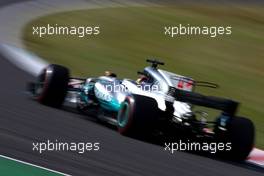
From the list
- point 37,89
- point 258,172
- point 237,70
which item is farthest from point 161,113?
point 237,70

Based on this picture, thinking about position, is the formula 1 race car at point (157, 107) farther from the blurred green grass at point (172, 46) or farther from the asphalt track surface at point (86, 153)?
the blurred green grass at point (172, 46)

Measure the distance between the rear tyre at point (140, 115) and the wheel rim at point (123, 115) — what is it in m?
0.08

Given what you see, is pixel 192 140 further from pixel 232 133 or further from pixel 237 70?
pixel 237 70

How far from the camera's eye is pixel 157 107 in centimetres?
966

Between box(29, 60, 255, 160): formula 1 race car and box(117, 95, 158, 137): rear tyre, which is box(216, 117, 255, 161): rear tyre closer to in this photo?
box(29, 60, 255, 160): formula 1 race car

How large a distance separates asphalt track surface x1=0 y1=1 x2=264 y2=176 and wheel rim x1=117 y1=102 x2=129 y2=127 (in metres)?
0.17

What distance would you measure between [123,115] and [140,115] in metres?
Result: 0.52

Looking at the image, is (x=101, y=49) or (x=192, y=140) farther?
(x=101, y=49)

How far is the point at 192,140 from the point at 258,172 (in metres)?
0.93

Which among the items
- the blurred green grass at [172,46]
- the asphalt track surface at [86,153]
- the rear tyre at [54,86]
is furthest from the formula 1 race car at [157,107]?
the blurred green grass at [172,46]

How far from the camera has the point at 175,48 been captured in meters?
Result: 18.9

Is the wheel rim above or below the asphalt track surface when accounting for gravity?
above

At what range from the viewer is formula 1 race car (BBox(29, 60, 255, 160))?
31.8ft

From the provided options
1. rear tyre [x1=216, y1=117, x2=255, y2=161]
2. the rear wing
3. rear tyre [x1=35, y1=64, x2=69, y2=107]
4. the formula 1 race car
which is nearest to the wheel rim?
the formula 1 race car
